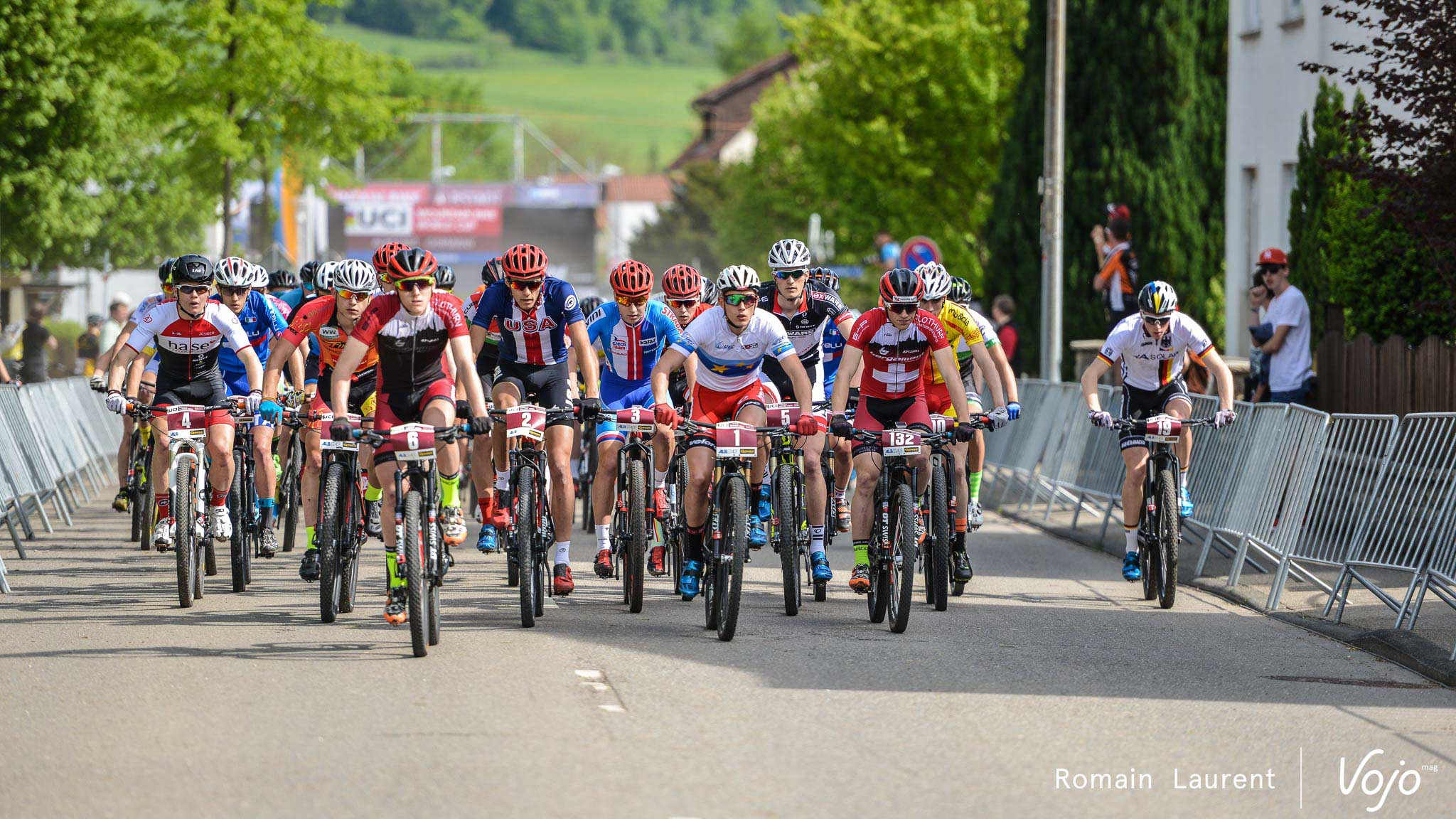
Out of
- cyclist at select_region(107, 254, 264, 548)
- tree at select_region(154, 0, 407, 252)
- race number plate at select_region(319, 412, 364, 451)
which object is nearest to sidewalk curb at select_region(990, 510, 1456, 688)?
race number plate at select_region(319, 412, 364, 451)

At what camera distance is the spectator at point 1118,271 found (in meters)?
20.5

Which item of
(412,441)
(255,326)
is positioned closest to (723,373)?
(412,441)

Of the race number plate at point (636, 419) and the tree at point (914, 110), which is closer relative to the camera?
the race number plate at point (636, 419)

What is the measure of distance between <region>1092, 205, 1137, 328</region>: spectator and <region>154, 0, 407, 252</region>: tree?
1384 cm

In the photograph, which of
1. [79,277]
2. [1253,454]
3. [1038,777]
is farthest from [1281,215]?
[79,277]

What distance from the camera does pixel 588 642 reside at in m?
10.1

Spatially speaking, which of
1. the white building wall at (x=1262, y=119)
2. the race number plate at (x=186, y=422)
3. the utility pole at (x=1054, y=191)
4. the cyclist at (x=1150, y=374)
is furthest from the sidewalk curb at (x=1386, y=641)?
the white building wall at (x=1262, y=119)

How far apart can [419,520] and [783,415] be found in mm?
2243

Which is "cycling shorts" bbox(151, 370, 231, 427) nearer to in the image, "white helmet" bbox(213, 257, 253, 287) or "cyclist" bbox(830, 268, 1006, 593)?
"white helmet" bbox(213, 257, 253, 287)

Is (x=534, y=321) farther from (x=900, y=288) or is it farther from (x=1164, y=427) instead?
(x=1164, y=427)

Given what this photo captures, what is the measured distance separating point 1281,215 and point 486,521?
54.4 ft

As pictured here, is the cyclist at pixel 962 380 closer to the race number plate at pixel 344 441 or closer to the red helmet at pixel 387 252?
the red helmet at pixel 387 252

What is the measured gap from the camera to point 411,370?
10.1 m

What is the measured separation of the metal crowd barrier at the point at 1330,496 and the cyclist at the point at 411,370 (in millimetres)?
5013
